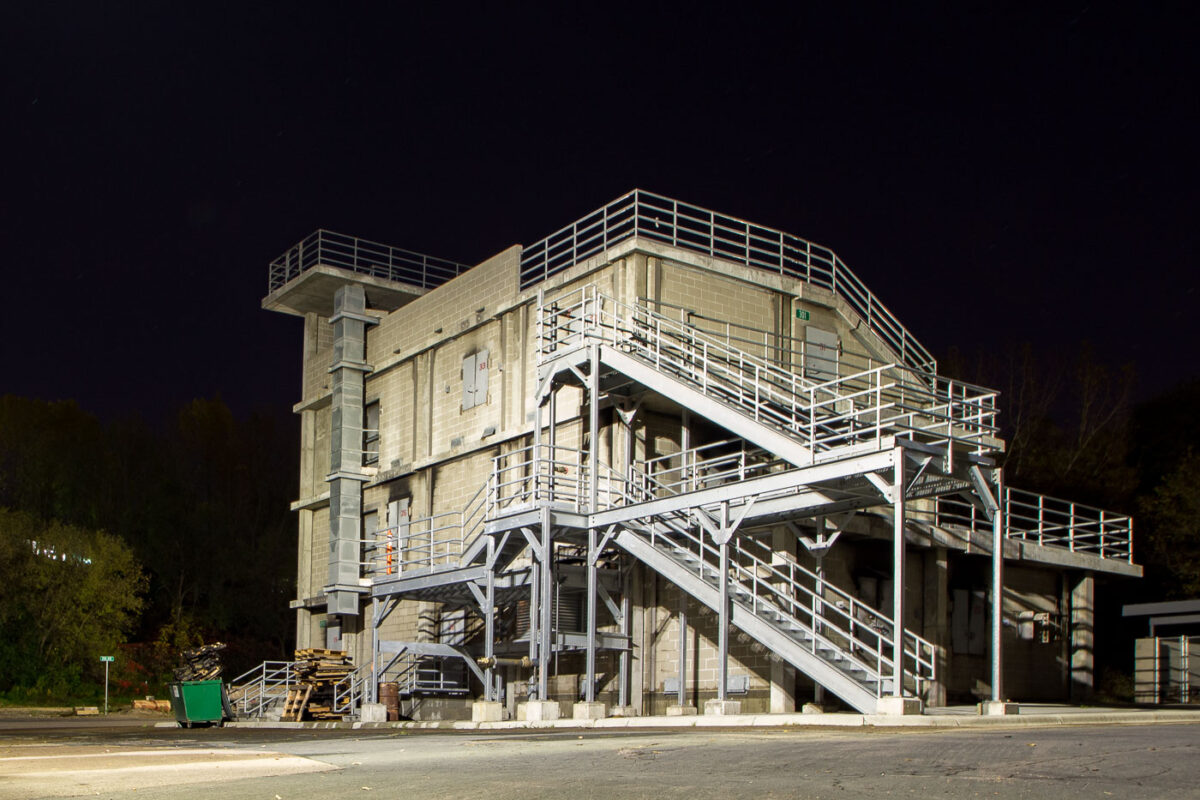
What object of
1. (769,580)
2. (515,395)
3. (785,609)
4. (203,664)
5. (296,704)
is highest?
(515,395)

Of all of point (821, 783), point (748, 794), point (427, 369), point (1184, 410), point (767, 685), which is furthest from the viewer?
point (1184, 410)

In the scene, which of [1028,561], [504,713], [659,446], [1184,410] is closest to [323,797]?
[504,713]

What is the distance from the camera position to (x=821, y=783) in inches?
329

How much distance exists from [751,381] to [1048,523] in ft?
33.8

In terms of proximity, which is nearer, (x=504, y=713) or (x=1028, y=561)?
(x=504, y=713)

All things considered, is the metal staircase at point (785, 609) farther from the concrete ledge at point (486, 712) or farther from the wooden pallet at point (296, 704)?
the wooden pallet at point (296, 704)

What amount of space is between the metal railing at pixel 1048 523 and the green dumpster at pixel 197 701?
15.0 m

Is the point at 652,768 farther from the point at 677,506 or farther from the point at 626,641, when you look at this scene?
the point at 626,641

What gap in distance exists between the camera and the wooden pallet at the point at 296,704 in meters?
27.9

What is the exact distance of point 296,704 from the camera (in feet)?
92.1

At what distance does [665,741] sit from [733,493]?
708cm

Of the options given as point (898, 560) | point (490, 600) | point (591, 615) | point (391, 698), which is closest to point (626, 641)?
point (591, 615)

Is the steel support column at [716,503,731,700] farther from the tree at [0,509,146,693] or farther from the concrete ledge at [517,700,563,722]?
the tree at [0,509,146,693]

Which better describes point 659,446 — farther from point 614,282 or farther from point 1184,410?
point 1184,410
